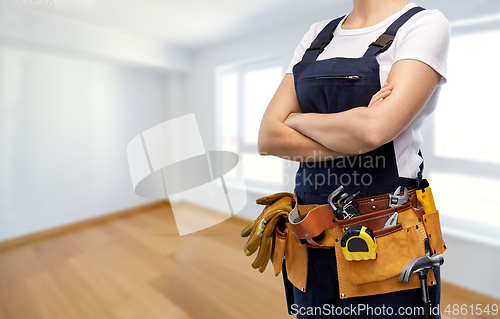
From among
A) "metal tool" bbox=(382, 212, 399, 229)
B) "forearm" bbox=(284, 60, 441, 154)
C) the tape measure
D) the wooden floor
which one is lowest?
the wooden floor

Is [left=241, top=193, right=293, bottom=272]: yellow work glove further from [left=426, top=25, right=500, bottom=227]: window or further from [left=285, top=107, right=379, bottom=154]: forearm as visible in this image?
[left=426, top=25, right=500, bottom=227]: window

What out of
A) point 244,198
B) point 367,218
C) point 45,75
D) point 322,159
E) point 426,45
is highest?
point 45,75

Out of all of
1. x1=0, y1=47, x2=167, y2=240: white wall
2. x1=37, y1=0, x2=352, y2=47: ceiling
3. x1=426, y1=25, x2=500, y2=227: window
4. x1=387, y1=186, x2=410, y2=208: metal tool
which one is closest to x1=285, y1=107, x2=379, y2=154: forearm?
x1=387, y1=186, x2=410, y2=208: metal tool

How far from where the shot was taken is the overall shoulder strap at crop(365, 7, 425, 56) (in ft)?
2.15

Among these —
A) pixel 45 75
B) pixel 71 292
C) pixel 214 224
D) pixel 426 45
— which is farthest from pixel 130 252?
pixel 426 45

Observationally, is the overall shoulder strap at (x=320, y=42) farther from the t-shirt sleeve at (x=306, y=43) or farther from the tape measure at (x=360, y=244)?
the tape measure at (x=360, y=244)

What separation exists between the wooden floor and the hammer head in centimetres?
143

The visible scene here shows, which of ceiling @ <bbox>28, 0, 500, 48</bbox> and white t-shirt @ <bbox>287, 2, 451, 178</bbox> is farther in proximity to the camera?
ceiling @ <bbox>28, 0, 500, 48</bbox>

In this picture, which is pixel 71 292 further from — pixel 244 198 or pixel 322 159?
pixel 322 159

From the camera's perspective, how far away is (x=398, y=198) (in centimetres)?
64

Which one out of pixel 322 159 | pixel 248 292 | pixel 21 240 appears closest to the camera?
pixel 322 159

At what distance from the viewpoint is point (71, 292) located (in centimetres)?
211

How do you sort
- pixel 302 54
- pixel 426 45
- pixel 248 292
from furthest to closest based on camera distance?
pixel 248 292 < pixel 302 54 < pixel 426 45

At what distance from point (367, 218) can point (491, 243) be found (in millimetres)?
1848
